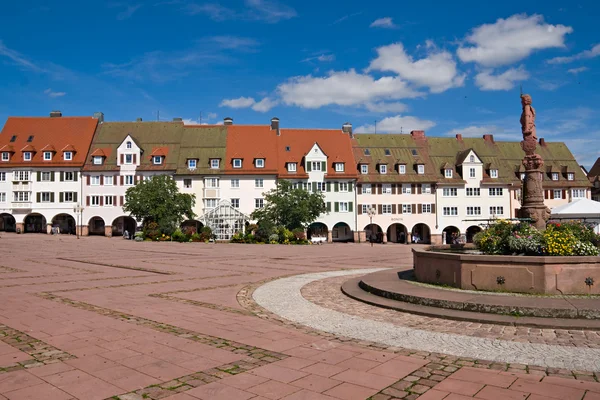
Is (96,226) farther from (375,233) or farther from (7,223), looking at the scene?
(375,233)

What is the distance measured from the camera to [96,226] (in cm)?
6338

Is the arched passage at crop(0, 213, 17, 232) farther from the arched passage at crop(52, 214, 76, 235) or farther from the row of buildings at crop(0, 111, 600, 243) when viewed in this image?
the arched passage at crop(52, 214, 76, 235)

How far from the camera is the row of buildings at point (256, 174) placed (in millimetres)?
59875

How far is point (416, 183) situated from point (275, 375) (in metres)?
57.6

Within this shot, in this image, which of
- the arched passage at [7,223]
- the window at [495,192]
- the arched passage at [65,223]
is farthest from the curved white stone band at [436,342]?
the arched passage at [7,223]

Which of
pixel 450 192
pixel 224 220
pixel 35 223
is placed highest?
pixel 450 192

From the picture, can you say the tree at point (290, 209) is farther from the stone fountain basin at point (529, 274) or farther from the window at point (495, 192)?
the stone fountain basin at point (529, 274)

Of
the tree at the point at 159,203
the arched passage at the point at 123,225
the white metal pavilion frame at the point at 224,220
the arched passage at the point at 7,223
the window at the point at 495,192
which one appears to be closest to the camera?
the tree at the point at 159,203

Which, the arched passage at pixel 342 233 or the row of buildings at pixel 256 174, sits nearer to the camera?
the row of buildings at pixel 256 174

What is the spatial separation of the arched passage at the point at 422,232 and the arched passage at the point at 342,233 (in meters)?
7.89

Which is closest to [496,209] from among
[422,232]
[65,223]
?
[422,232]

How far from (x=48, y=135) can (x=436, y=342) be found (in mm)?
64744

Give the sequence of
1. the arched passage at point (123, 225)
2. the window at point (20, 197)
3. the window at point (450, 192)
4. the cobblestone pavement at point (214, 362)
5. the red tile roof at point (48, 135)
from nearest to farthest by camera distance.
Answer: the cobblestone pavement at point (214, 362) → the window at point (20, 197) → the red tile roof at point (48, 135) → the arched passage at point (123, 225) → the window at point (450, 192)

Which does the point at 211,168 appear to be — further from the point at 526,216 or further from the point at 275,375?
the point at 275,375
